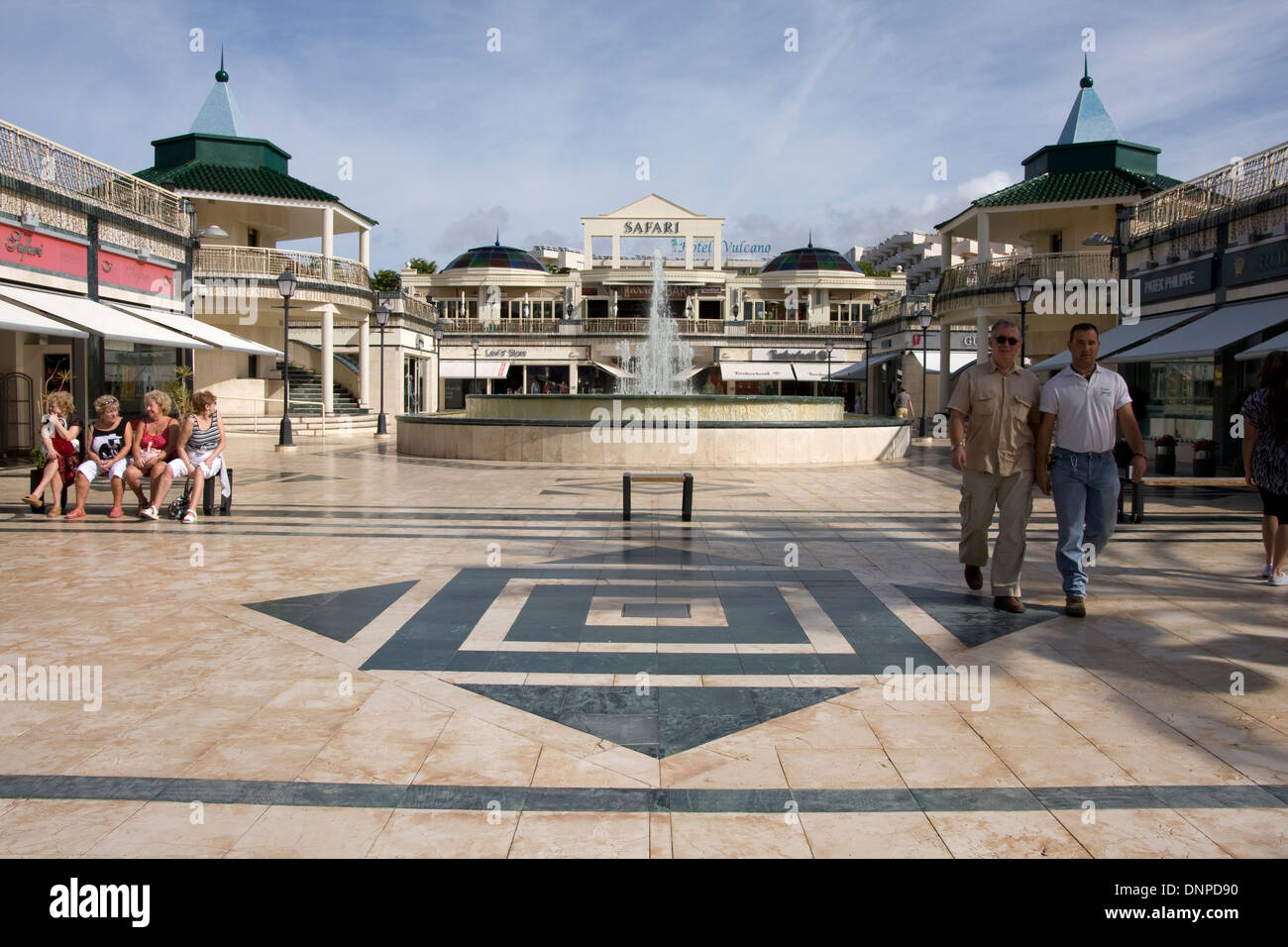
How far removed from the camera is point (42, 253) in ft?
57.2

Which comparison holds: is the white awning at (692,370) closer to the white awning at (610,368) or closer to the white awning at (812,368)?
the white awning at (610,368)

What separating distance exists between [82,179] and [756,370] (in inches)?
1527

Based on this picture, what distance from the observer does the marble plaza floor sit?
347cm

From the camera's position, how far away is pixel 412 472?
17.9m

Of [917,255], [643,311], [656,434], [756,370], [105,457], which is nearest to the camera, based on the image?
[105,457]

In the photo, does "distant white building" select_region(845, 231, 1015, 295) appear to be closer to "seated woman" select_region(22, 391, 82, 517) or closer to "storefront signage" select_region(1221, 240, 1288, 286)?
"storefront signage" select_region(1221, 240, 1288, 286)

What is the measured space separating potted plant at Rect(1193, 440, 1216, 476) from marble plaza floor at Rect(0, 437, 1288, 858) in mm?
8952

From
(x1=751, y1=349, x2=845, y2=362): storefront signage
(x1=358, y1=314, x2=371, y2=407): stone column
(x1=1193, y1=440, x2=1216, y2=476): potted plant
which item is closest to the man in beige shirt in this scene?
(x1=1193, y1=440, x2=1216, y2=476): potted plant

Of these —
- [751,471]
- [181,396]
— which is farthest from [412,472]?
[751,471]

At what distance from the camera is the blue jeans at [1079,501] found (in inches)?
261

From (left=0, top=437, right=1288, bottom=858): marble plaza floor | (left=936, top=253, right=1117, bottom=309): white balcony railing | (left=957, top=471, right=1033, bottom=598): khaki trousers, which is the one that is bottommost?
(left=0, top=437, right=1288, bottom=858): marble plaza floor

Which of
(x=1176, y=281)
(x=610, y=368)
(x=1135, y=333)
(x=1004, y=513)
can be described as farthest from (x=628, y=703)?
(x=610, y=368)

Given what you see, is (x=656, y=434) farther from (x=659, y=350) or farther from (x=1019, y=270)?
(x=659, y=350)

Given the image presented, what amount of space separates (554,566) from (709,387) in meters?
48.3
